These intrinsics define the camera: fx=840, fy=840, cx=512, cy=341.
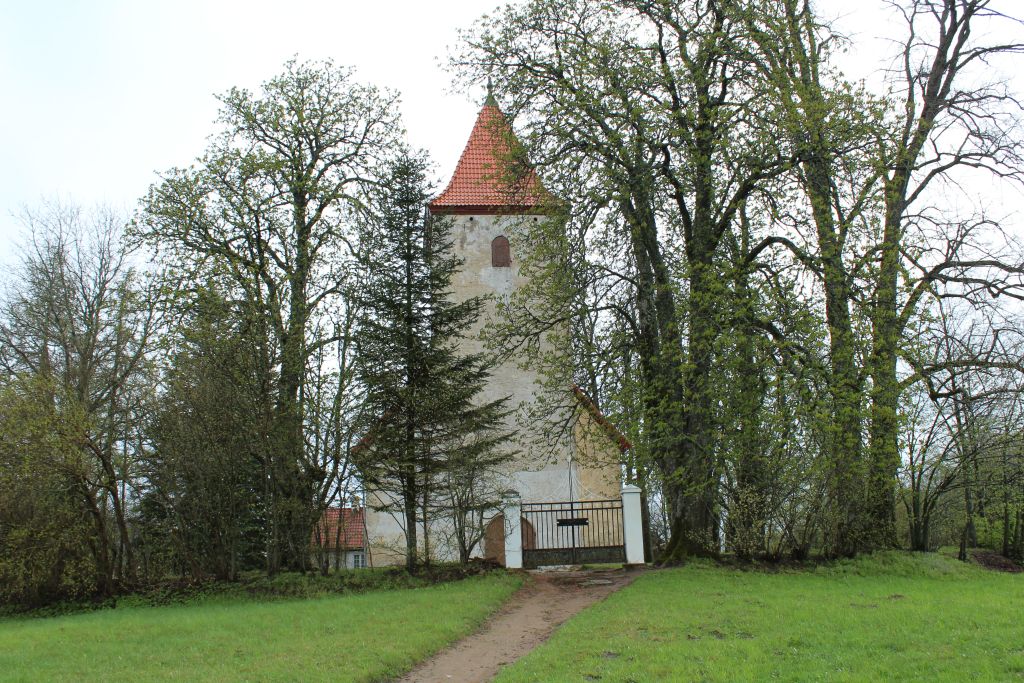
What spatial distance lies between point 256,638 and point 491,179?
10.9m

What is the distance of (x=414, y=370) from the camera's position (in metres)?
17.7

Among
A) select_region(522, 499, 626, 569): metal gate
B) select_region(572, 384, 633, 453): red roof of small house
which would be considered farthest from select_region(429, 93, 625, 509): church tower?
select_region(572, 384, 633, 453): red roof of small house

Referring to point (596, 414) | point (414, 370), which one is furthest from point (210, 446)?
point (596, 414)

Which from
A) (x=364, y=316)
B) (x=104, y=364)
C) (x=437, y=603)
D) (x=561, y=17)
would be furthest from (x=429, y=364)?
(x=104, y=364)

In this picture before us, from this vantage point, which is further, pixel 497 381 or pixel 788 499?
pixel 497 381

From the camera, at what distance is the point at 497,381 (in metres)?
24.1

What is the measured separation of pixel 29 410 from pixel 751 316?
13.3 m

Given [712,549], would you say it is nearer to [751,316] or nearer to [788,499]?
[788,499]

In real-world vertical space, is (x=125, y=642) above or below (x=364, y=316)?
below

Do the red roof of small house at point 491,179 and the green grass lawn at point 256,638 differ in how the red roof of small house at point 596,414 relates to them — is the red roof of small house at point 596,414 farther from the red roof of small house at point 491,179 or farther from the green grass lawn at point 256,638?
the red roof of small house at point 491,179

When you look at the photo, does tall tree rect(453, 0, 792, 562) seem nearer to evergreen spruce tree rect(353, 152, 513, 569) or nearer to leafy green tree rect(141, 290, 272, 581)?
evergreen spruce tree rect(353, 152, 513, 569)

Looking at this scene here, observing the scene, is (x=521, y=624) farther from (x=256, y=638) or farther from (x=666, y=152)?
(x=666, y=152)

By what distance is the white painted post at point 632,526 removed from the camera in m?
17.2

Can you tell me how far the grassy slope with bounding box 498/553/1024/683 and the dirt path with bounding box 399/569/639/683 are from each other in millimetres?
518
